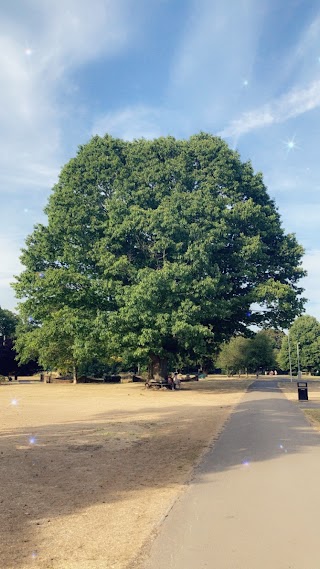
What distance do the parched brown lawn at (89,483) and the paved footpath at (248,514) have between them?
389mm

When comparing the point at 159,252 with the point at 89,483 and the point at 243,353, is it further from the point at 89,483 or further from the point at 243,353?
the point at 243,353

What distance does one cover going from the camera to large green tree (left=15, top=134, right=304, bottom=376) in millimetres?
30562

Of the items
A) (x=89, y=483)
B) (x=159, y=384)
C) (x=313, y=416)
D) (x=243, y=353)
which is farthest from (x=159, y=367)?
(x=243, y=353)

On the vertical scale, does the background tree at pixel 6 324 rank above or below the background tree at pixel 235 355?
above

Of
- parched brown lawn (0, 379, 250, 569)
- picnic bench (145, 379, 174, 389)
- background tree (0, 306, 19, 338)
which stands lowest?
parched brown lawn (0, 379, 250, 569)

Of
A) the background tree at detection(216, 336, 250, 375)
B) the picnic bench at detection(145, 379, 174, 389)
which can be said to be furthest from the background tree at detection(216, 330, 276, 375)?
the picnic bench at detection(145, 379, 174, 389)

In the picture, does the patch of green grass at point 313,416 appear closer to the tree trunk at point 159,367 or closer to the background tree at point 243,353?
the tree trunk at point 159,367

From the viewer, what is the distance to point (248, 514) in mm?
6113

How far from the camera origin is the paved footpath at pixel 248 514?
478 cm

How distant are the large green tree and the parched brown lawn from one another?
44.8 ft

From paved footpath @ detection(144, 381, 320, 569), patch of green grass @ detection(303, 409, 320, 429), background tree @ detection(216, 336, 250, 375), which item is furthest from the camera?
background tree @ detection(216, 336, 250, 375)

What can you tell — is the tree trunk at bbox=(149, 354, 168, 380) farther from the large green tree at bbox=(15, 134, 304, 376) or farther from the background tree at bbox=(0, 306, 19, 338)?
the background tree at bbox=(0, 306, 19, 338)

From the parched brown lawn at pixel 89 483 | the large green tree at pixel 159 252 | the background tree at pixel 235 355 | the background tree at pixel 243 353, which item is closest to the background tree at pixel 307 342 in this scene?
the background tree at pixel 243 353

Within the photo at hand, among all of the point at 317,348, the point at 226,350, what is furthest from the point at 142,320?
the point at 317,348
